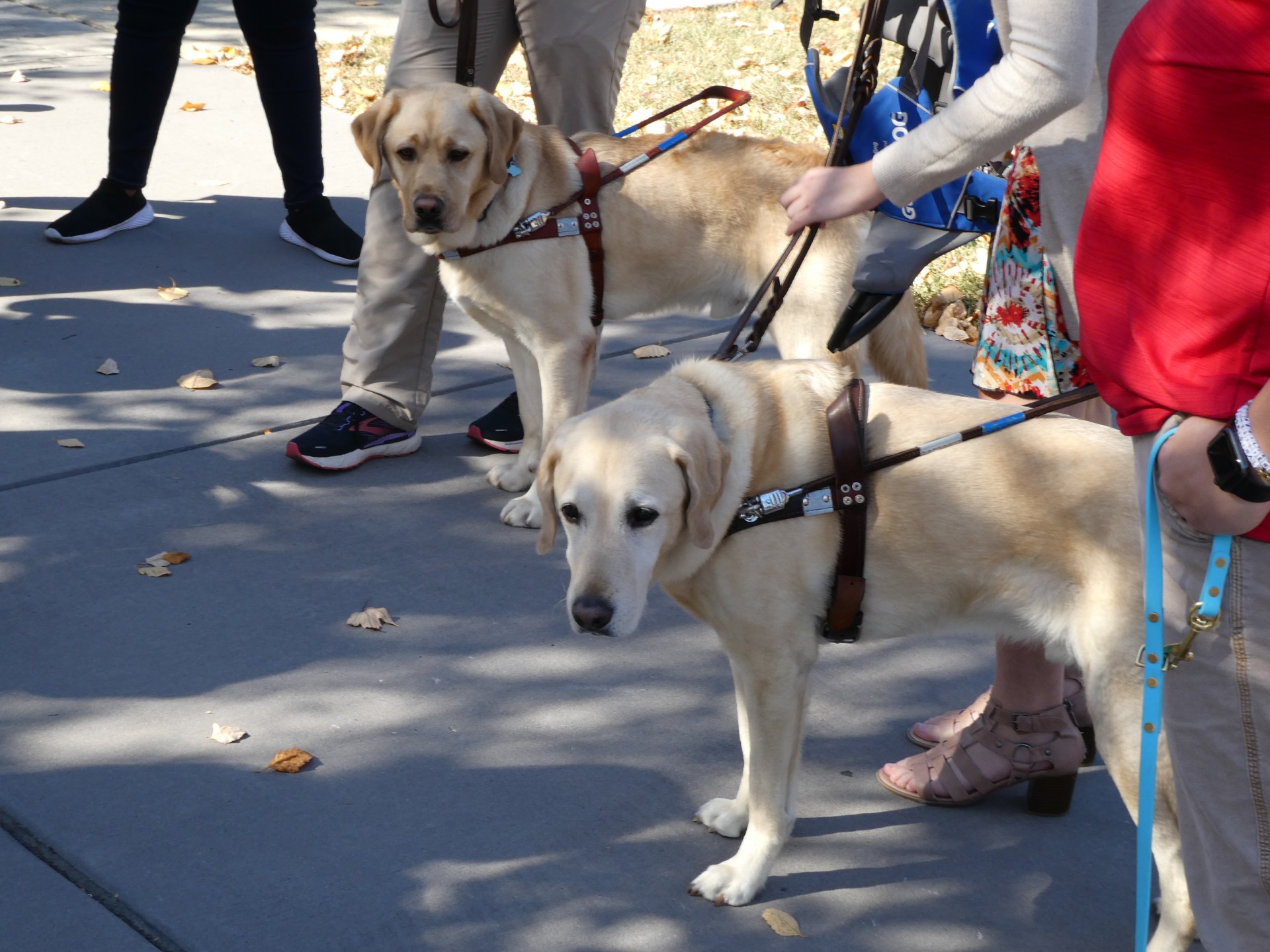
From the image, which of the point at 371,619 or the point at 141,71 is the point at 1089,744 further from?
the point at 141,71

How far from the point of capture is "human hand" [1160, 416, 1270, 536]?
155 centimetres

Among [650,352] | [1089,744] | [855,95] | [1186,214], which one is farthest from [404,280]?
[1186,214]

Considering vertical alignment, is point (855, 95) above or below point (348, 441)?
above

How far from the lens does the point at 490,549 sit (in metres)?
4.21

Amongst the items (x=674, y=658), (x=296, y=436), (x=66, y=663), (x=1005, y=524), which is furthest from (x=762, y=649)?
(x=296, y=436)

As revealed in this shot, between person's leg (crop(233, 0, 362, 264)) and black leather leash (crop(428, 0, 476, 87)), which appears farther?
person's leg (crop(233, 0, 362, 264))

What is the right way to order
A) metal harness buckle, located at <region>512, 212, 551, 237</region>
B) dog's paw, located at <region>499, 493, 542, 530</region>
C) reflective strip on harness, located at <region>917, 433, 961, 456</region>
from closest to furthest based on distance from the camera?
reflective strip on harness, located at <region>917, 433, 961, 456</region>, metal harness buckle, located at <region>512, 212, 551, 237</region>, dog's paw, located at <region>499, 493, 542, 530</region>

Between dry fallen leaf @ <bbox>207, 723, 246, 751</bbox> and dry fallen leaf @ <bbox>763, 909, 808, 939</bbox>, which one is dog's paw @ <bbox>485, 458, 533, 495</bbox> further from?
dry fallen leaf @ <bbox>763, 909, 808, 939</bbox>

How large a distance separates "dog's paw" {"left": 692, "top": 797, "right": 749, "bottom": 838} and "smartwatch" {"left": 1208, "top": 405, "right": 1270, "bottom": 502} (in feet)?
5.54

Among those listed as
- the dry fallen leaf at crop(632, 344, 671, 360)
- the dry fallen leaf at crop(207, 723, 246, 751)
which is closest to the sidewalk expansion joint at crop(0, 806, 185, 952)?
the dry fallen leaf at crop(207, 723, 246, 751)

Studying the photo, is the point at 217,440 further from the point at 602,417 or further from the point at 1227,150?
the point at 1227,150

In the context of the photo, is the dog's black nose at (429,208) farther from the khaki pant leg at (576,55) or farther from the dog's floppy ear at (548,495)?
the dog's floppy ear at (548,495)

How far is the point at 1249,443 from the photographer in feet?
4.87

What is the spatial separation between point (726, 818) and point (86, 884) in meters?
1.41
